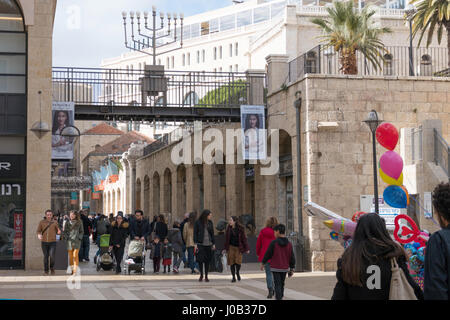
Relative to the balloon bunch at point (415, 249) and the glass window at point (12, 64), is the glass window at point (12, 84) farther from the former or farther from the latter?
the balloon bunch at point (415, 249)

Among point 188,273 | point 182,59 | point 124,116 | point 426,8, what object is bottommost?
point 188,273

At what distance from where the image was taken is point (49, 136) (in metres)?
21.2

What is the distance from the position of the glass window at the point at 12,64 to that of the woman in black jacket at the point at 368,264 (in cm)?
1818

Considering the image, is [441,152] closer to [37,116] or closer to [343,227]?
[343,227]

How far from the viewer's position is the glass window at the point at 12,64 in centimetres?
2131

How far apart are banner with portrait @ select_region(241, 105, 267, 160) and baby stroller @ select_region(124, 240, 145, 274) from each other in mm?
6397

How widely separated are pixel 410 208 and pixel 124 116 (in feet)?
34.7

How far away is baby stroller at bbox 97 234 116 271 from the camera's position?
2070 cm

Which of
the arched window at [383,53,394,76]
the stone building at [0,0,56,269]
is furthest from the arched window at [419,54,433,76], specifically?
the stone building at [0,0,56,269]

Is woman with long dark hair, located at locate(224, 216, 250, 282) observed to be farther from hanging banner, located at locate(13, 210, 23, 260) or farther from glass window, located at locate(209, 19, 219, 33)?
glass window, located at locate(209, 19, 219, 33)

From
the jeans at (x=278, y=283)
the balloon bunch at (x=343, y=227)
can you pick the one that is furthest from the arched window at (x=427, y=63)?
the jeans at (x=278, y=283)
